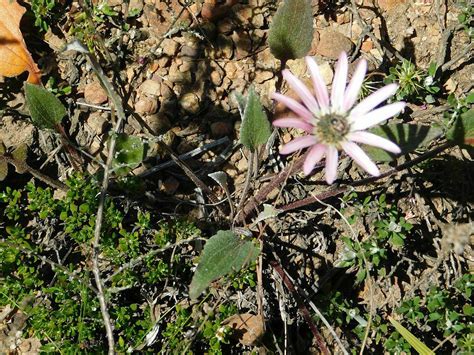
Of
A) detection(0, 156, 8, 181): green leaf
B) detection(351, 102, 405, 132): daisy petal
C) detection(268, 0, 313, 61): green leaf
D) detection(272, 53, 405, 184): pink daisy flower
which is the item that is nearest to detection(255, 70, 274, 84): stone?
detection(268, 0, 313, 61): green leaf

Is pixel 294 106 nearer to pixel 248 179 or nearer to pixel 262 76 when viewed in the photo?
pixel 248 179

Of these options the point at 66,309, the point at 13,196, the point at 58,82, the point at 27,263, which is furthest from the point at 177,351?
the point at 58,82

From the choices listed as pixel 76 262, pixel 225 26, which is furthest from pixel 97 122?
pixel 225 26

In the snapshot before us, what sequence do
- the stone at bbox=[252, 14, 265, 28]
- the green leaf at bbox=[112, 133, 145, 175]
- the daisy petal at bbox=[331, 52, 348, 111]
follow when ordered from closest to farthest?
the daisy petal at bbox=[331, 52, 348, 111], the green leaf at bbox=[112, 133, 145, 175], the stone at bbox=[252, 14, 265, 28]

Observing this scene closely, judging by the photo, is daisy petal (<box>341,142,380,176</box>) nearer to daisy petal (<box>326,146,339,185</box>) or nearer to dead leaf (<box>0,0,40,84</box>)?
daisy petal (<box>326,146,339,185</box>)

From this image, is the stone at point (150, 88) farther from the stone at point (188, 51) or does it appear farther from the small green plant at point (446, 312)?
the small green plant at point (446, 312)

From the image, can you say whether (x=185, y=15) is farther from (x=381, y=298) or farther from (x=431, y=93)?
(x=381, y=298)
